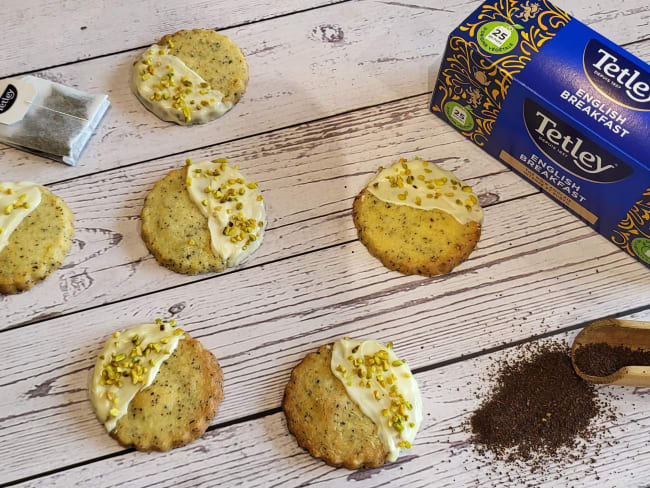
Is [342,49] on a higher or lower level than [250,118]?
higher

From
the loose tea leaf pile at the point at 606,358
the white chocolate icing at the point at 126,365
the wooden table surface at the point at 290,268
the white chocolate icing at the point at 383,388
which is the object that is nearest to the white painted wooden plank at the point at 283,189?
the wooden table surface at the point at 290,268

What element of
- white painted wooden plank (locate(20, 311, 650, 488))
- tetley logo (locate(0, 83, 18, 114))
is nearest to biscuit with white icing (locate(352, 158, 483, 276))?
white painted wooden plank (locate(20, 311, 650, 488))

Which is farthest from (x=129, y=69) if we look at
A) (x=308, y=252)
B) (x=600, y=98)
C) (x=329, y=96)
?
(x=600, y=98)

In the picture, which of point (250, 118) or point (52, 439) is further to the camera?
point (250, 118)

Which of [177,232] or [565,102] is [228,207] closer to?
[177,232]

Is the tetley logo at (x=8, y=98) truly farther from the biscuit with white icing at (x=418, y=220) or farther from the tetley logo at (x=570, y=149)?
the tetley logo at (x=570, y=149)

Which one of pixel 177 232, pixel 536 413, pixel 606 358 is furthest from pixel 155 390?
pixel 606 358

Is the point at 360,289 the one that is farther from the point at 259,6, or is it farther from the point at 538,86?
the point at 259,6
